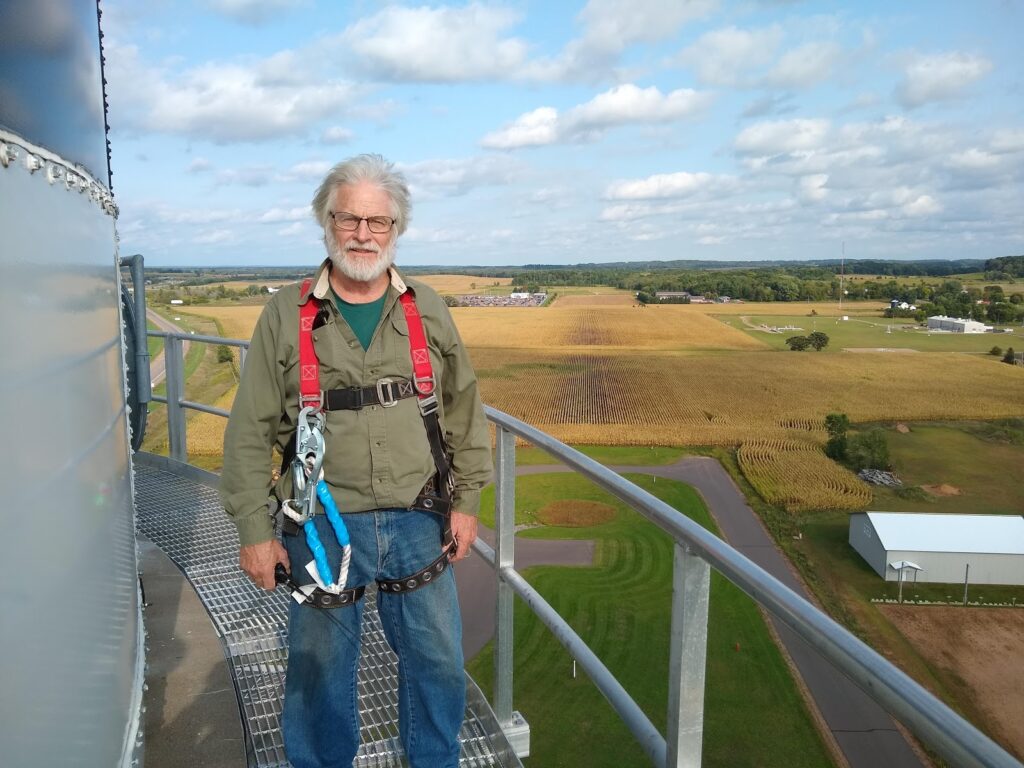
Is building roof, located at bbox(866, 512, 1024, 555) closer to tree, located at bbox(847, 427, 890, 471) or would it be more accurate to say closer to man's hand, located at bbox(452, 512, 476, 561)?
tree, located at bbox(847, 427, 890, 471)

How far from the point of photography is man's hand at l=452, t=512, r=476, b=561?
2.18 meters

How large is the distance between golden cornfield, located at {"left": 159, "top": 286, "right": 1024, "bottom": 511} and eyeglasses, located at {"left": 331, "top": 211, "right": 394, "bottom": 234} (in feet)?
143

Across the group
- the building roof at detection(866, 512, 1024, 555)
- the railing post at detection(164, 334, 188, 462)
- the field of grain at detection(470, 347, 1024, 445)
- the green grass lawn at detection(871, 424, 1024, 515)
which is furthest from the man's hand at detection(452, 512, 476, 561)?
the field of grain at detection(470, 347, 1024, 445)

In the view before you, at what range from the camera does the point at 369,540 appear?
6.60ft

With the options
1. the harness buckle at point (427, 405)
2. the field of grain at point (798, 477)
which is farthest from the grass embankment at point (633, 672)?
the harness buckle at point (427, 405)

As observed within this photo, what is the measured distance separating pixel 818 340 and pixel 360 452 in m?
85.7

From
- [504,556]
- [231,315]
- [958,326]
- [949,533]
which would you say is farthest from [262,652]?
[958,326]

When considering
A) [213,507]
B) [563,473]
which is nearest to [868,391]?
[563,473]

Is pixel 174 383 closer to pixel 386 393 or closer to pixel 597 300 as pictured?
pixel 386 393

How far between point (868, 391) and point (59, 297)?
228 ft

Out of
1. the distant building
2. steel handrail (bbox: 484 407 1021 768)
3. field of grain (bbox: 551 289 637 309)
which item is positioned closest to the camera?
steel handrail (bbox: 484 407 1021 768)

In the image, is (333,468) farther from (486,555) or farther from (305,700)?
(486,555)

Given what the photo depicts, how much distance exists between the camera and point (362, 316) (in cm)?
201

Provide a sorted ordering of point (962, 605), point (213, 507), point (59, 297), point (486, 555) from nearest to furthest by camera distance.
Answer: point (59, 297)
point (486, 555)
point (213, 507)
point (962, 605)
